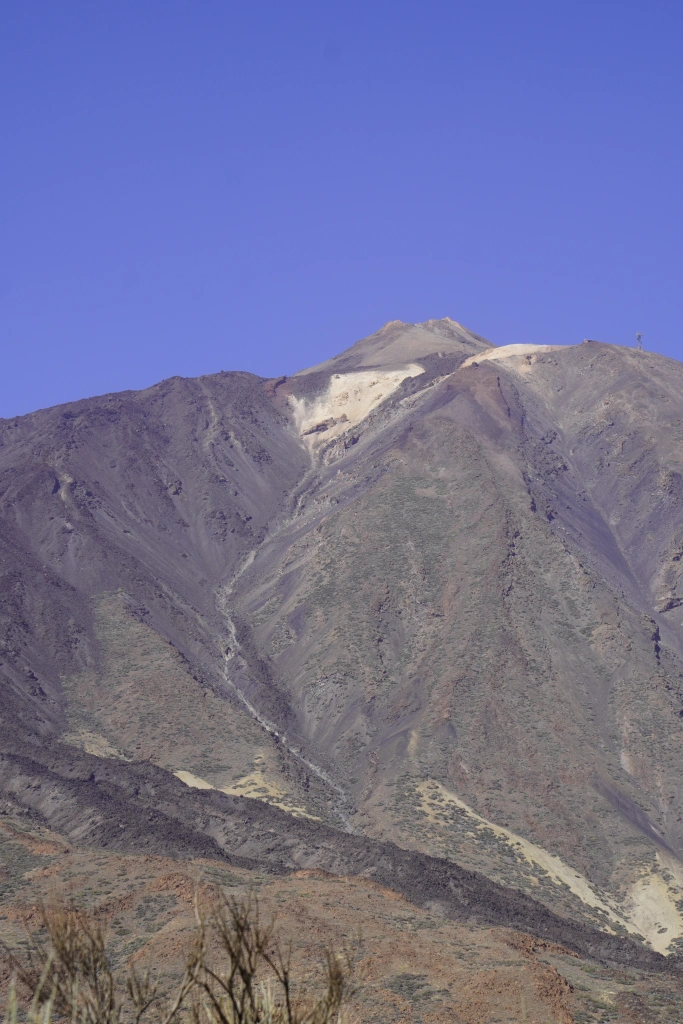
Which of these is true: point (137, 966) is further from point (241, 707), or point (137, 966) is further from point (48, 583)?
point (48, 583)

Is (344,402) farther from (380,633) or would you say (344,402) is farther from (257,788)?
(257,788)

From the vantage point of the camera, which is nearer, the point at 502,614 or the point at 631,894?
the point at 631,894

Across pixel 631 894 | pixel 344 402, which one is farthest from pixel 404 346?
pixel 631 894

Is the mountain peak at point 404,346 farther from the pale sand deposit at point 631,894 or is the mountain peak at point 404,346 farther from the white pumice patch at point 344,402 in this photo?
the pale sand deposit at point 631,894

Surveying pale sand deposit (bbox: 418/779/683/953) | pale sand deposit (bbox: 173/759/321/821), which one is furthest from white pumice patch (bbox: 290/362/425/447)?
pale sand deposit (bbox: 418/779/683/953)

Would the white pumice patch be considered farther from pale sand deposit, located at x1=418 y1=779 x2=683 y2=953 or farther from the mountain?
pale sand deposit, located at x1=418 y1=779 x2=683 y2=953

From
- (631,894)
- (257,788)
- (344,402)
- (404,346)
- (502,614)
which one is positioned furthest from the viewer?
(404,346)

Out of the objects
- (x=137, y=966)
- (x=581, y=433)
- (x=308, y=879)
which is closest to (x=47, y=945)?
(x=137, y=966)

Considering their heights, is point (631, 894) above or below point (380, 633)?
below
